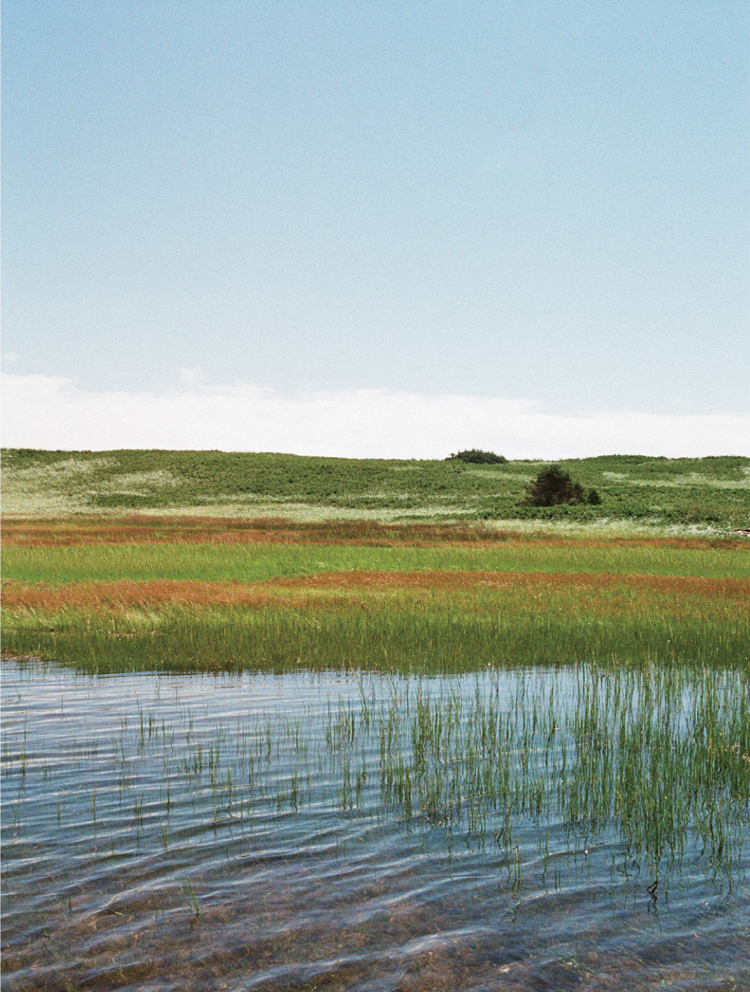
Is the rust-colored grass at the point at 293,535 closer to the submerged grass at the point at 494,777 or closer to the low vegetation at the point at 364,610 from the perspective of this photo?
the low vegetation at the point at 364,610

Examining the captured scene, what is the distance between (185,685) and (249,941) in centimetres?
961

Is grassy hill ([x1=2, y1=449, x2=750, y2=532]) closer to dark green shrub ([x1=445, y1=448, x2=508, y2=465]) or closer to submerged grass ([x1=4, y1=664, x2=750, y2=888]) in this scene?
dark green shrub ([x1=445, y1=448, x2=508, y2=465])

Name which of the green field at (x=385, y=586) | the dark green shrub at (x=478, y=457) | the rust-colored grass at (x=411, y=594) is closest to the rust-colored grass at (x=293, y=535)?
the green field at (x=385, y=586)

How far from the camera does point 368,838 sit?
8.23 meters

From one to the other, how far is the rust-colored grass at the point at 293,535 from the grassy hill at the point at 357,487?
7.32m

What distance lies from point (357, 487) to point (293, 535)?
53.4 m

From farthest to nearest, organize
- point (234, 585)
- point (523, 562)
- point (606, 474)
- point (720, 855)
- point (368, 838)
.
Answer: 1. point (606, 474)
2. point (523, 562)
3. point (234, 585)
4. point (368, 838)
5. point (720, 855)

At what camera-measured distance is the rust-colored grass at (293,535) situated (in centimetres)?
4800

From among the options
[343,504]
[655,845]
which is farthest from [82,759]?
[343,504]

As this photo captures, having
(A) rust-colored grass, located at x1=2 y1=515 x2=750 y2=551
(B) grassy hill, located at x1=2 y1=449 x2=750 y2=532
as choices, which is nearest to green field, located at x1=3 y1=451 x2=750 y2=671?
(A) rust-colored grass, located at x1=2 y1=515 x2=750 y2=551

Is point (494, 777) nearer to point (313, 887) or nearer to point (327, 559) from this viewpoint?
point (313, 887)

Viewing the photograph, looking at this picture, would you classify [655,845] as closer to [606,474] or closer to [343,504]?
[343,504]

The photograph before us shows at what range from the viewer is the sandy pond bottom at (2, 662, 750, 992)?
601cm

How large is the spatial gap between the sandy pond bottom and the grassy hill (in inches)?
2165
